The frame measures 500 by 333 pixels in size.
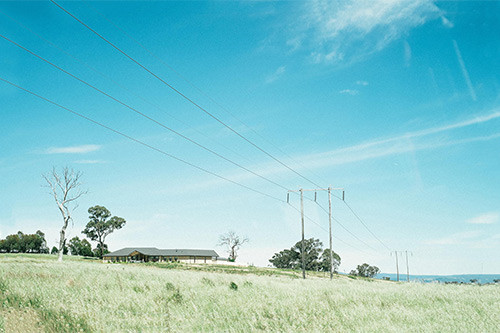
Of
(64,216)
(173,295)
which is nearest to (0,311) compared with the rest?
(173,295)

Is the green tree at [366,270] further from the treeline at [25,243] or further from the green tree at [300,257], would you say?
the treeline at [25,243]

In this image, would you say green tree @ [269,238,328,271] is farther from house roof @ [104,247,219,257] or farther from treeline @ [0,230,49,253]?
treeline @ [0,230,49,253]

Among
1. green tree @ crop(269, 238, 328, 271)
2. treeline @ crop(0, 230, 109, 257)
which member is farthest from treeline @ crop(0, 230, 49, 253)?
green tree @ crop(269, 238, 328, 271)

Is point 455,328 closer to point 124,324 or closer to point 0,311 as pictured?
point 124,324

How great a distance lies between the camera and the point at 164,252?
4838 inches

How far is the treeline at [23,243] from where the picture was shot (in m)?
137

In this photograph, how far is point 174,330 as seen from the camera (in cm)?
673

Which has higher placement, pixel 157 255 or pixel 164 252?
pixel 164 252

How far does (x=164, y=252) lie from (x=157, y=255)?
5.08m

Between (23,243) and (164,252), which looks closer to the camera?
(164,252)

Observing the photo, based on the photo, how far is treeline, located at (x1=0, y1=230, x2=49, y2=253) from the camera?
449 feet

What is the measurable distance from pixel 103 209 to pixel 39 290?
105545mm

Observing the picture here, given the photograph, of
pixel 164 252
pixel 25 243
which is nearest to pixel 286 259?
pixel 164 252

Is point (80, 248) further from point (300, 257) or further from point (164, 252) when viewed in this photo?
point (300, 257)
